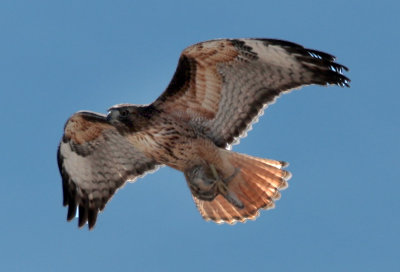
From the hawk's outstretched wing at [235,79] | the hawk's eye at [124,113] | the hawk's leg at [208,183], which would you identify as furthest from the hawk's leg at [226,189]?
the hawk's eye at [124,113]

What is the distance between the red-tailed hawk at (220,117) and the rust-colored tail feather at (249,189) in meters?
0.01

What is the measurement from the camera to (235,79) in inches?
491

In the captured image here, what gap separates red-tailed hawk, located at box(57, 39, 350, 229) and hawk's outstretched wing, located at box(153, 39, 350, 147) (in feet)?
0.04

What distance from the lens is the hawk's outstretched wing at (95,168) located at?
44.3ft

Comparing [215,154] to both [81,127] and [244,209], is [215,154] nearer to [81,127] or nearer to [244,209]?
[244,209]

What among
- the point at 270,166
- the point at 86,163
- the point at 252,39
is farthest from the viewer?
the point at 86,163

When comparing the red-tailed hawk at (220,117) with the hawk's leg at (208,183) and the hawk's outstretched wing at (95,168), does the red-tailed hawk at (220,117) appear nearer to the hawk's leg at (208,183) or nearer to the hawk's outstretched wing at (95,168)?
the hawk's leg at (208,183)

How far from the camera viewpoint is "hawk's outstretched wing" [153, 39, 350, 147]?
39.7 ft

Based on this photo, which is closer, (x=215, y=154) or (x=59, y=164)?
(x=215, y=154)

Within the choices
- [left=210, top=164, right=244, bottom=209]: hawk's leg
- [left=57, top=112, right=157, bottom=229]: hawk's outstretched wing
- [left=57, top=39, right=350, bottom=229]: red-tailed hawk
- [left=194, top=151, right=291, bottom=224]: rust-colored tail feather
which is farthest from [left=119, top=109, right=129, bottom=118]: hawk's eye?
[left=194, top=151, right=291, bottom=224]: rust-colored tail feather

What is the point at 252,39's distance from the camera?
39.4 feet

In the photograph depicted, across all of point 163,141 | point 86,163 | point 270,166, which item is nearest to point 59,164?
point 86,163

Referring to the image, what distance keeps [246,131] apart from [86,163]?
91.8 inches

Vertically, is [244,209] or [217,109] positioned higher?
[217,109]
